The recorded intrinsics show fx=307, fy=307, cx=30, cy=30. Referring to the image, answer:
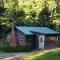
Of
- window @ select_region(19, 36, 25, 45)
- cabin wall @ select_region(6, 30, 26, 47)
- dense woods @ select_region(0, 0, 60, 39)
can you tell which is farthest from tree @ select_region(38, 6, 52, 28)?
window @ select_region(19, 36, 25, 45)

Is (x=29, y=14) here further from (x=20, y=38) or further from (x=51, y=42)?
(x=20, y=38)

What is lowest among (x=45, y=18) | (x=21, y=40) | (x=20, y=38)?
(x=21, y=40)

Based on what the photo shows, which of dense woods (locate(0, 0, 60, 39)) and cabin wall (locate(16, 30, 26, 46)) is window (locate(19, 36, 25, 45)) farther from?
dense woods (locate(0, 0, 60, 39))

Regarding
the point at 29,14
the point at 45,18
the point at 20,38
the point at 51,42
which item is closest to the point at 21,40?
the point at 20,38

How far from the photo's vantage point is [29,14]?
166 feet

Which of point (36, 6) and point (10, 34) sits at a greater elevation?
point (36, 6)

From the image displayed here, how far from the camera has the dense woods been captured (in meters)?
49.2

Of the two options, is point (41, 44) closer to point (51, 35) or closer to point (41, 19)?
point (51, 35)

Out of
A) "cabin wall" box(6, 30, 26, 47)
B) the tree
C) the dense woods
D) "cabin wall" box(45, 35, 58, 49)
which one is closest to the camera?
"cabin wall" box(6, 30, 26, 47)

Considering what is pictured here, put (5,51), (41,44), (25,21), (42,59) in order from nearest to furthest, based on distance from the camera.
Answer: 1. (42,59)
2. (5,51)
3. (41,44)
4. (25,21)

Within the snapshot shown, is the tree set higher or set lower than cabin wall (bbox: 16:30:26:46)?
higher

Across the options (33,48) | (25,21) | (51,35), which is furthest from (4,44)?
(25,21)

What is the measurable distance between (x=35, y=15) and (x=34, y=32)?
33.1 feet

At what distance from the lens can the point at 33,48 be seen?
1628 inches
